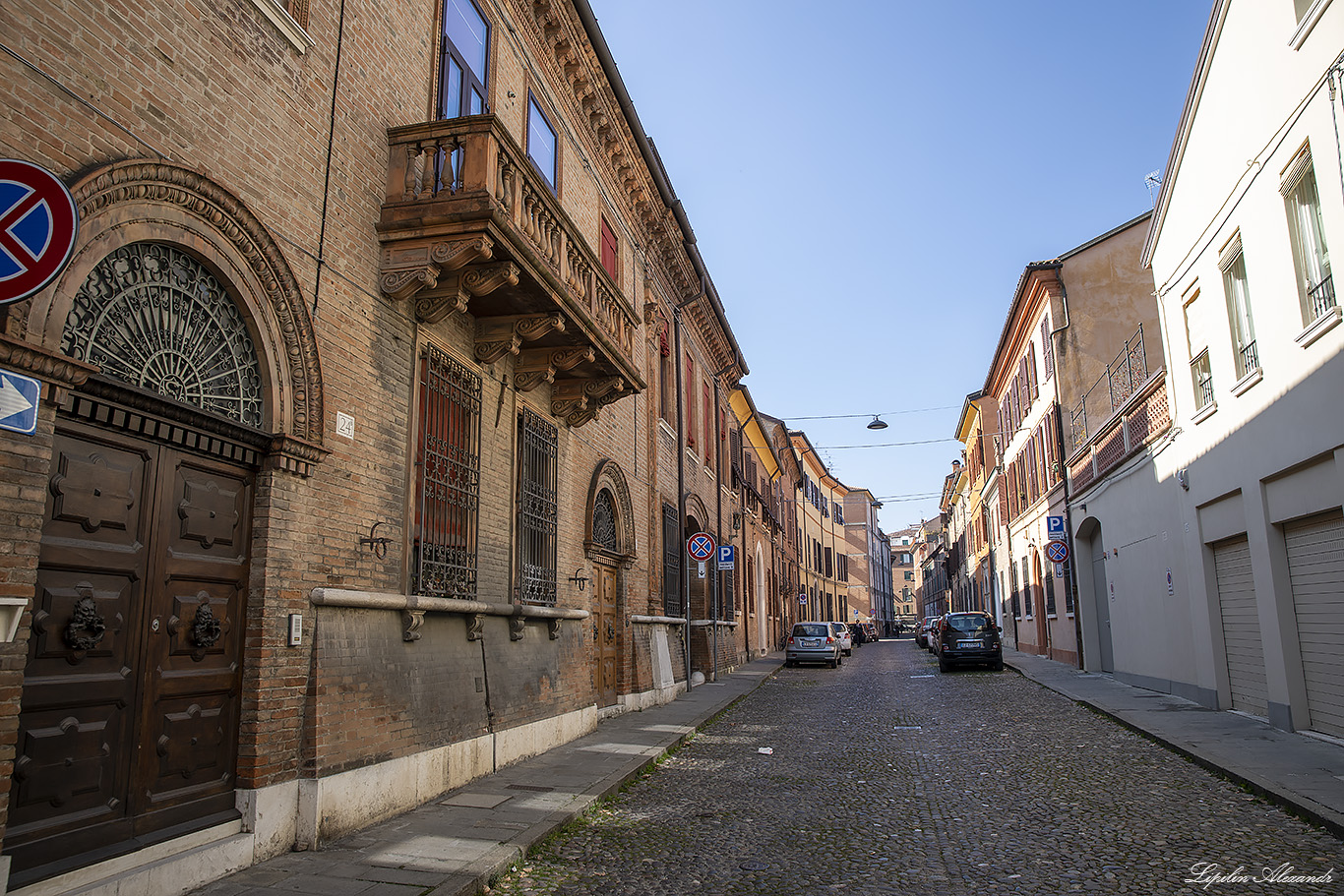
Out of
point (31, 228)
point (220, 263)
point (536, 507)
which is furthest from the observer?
point (536, 507)

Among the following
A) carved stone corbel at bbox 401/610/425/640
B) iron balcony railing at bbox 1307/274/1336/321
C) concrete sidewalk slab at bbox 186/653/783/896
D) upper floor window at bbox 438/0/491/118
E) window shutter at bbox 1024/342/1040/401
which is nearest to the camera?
concrete sidewalk slab at bbox 186/653/783/896

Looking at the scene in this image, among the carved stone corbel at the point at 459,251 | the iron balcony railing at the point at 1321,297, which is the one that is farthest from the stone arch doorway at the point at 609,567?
the iron balcony railing at the point at 1321,297

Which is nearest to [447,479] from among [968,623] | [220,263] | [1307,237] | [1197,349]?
[220,263]

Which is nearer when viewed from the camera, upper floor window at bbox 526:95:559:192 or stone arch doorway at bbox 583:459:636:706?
upper floor window at bbox 526:95:559:192

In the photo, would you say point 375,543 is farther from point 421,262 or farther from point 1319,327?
point 1319,327

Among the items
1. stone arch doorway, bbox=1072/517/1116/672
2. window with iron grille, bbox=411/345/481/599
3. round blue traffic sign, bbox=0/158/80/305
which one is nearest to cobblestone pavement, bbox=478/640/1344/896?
window with iron grille, bbox=411/345/481/599

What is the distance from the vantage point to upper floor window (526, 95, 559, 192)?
11.3 metres

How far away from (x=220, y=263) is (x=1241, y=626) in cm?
1303

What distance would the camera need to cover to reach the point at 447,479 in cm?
855

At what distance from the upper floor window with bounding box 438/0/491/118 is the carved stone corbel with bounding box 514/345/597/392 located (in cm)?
275

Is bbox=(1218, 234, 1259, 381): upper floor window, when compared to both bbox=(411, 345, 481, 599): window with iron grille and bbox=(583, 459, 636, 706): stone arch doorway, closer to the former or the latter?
bbox=(583, 459, 636, 706): stone arch doorway

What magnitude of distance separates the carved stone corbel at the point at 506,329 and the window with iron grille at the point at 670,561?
871cm

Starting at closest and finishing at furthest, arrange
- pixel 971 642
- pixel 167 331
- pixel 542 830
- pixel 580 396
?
pixel 167 331
pixel 542 830
pixel 580 396
pixel 971 642

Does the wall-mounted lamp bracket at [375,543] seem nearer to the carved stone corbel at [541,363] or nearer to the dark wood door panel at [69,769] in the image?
the dark wood door panel at [69,769]
